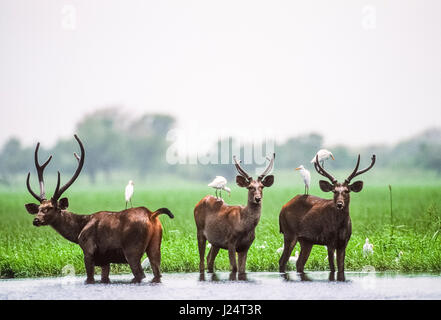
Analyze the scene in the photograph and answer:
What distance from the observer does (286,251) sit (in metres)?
12.0

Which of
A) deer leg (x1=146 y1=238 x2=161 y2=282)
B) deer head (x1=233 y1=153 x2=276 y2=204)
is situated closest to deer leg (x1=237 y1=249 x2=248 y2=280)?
deer head (x1=233 y1=153 x2=276 y2=204)

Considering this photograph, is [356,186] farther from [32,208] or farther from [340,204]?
[32,208]

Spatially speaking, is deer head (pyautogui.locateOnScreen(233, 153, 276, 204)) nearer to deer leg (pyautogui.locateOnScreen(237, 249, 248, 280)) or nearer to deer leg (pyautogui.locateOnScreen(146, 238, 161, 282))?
deer leg (pyautogui.locateOnScreen(237, 249, 248, 280))

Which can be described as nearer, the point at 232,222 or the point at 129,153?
the point at 232,222

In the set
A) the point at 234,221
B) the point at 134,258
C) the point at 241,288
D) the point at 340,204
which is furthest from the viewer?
the point at 234,221

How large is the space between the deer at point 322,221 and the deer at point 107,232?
75.4 inches

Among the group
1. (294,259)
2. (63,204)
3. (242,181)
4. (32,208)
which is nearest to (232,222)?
(242,181)

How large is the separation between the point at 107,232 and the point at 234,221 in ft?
5.46

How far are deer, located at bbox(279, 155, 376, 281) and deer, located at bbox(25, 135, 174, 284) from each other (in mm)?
1916

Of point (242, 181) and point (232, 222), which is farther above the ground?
point (242, 181)

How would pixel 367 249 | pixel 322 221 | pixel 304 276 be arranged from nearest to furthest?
1. pixel 322 221
2. pixel 304 276
3. pixel 367 249

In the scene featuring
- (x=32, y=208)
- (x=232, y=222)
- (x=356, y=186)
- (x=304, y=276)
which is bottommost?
(x=304, y=276)
